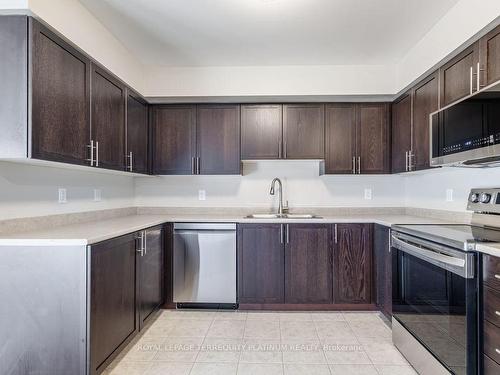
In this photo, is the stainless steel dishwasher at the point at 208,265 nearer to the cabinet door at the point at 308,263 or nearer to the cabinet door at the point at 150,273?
the cabinet door at the point at 150,273

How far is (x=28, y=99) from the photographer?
1.62 m

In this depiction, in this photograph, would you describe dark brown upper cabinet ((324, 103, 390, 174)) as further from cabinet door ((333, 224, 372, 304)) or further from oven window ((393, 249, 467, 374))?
oven window ((393, 249, 467, 374))

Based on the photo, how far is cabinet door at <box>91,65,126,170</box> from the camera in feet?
7.43

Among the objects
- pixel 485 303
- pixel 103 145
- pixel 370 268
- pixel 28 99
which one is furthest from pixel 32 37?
pixel 370 268

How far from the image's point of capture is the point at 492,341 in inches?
53.5

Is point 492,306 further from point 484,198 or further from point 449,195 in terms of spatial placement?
point 449,195

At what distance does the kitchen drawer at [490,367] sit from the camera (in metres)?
1.33

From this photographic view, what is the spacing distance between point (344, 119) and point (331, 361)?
2.25 m

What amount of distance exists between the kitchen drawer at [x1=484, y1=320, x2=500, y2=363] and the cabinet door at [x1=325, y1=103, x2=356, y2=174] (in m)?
1.99

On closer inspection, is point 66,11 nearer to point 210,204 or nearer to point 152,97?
point 152,97

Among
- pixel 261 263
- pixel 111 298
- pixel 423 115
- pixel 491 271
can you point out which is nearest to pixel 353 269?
pixel 261 263

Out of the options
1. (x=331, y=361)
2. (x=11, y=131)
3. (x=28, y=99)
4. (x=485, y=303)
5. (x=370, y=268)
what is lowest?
(x=331, y=361)

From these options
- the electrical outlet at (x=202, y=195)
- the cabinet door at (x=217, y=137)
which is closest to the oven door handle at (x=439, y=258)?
Result: the cabinet door at (x=217, y=137)

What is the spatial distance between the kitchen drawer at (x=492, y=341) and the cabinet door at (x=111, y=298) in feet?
6.44
